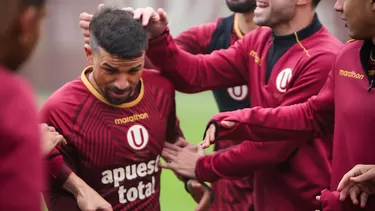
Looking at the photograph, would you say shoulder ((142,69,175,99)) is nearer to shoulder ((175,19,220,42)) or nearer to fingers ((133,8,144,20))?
fingers ((133,8,144,20))

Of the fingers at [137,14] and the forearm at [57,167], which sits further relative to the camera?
the fingers at [137,14]

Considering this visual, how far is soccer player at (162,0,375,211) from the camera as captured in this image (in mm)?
3439

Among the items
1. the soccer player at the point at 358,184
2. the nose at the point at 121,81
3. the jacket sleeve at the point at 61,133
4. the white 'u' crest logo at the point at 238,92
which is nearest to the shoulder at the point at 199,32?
the white 'u' crest logo at the point at 238,92

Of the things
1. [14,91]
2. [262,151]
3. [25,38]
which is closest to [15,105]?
[14,91]

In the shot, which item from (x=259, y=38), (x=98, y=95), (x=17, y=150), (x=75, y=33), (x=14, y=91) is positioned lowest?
(x=75, y=33)

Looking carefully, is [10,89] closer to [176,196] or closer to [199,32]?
[199,32]

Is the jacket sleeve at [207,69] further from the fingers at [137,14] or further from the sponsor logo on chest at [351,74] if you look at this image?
the sponsor logo on chest at [351,74]

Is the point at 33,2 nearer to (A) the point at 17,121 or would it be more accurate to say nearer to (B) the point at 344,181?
(A) the point at 17,121

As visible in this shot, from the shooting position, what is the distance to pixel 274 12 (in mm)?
4246

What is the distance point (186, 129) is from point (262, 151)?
538cm

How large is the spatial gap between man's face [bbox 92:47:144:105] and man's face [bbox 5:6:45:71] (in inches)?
72.8

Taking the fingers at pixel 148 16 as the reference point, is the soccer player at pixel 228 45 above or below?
below

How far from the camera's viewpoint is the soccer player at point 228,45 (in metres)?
4.93

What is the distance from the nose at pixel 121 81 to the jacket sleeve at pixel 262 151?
57 cm
